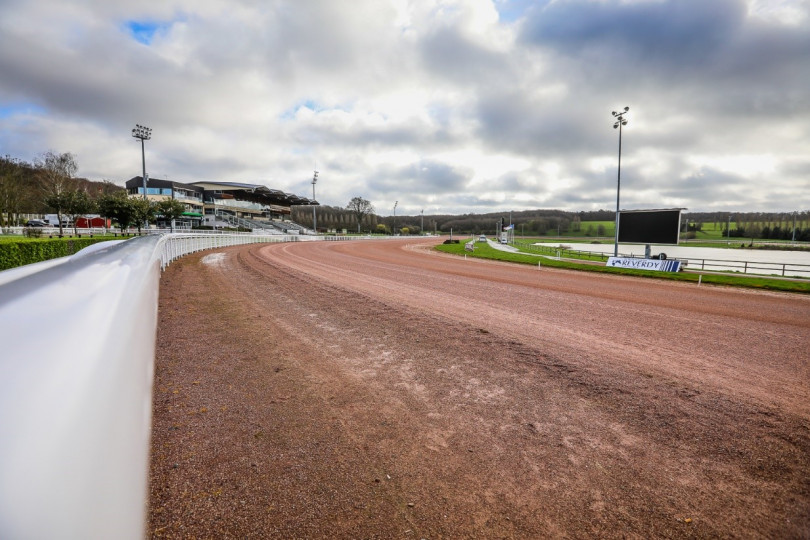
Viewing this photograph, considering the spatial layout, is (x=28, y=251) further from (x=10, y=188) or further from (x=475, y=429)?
(x=10, y=188)

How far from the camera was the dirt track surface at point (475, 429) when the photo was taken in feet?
8.55

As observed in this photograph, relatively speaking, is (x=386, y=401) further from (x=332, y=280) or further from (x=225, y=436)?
(x=332, y=280)

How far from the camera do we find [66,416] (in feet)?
2.64

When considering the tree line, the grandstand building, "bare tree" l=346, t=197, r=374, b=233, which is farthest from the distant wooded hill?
"bare tree" l=346, t=197, r=374, b=233

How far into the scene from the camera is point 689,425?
3721mm

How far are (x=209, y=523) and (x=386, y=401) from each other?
78.0 inches

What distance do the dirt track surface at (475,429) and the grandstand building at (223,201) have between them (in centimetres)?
6760

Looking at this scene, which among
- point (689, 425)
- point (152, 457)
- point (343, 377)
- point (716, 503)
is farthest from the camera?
point (343, 377)

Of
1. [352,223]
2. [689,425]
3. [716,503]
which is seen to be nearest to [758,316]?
[689,425]

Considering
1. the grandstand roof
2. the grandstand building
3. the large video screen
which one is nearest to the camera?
the large video screen

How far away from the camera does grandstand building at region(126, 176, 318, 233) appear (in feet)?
241

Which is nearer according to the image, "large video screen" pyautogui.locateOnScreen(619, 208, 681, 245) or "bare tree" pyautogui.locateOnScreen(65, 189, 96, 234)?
"large video screen" pyautogui.locateOnScreen(619, 208, 681, 245)

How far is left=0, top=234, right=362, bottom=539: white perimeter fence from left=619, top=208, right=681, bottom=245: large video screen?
29306 mm

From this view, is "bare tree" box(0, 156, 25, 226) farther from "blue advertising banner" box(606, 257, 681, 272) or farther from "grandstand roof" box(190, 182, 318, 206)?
"blue advertising banner" box(606, 257, 681, 272)
